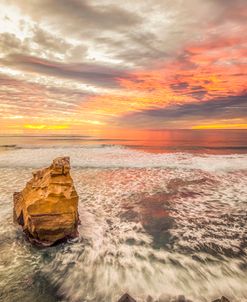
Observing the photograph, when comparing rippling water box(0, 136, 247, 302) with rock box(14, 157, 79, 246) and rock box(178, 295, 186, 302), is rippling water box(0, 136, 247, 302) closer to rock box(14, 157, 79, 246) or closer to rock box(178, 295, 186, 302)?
rock box(178, 295, 186, 302)

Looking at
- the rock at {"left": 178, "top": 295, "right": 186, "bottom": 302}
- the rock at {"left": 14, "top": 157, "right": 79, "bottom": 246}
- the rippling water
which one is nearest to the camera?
the rock at {"left": 178, "top": 295, "right": 186, "bottom": 302}

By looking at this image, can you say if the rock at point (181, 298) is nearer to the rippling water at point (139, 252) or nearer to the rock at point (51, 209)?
the rippling water at point (139, 252)

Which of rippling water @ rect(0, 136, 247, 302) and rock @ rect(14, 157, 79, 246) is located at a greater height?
rock @ rect(14, 157, 79, 246)

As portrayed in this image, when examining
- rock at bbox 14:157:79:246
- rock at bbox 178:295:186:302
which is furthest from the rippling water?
rock at bbox 14:157:79:246

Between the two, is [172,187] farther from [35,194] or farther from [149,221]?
[35,194]

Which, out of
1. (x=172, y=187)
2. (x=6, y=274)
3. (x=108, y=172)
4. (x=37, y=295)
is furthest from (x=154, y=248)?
(x=108, y=172)

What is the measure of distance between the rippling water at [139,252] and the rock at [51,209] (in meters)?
0.38

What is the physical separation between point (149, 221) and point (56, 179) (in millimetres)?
4150

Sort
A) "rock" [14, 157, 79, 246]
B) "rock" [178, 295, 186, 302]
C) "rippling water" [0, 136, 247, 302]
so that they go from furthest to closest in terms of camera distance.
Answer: "rock" [14, 157, 79, 246]
"rippling water" [0, 136, 247, 302]
"rock" [178, 295, 186, 302]

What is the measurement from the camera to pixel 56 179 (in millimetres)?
7480

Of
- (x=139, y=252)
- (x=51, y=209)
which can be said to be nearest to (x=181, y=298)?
(x=139, y=252)

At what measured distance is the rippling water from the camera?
502cm

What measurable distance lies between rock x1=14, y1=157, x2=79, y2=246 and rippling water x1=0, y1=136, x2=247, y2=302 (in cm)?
38

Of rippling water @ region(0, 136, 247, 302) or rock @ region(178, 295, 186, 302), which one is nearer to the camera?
rock @ region(178, 295, 186, 302)
